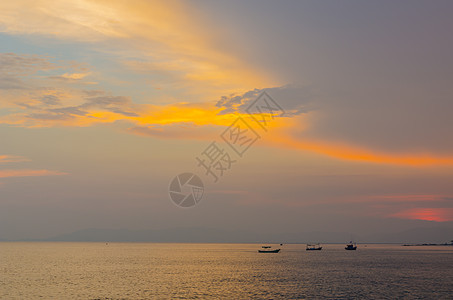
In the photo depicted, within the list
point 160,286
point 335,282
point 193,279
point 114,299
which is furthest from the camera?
point 193,279

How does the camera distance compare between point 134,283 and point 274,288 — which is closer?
point 274,288

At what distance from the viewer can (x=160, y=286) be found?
112m

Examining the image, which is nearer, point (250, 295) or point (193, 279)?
point (250, 295)

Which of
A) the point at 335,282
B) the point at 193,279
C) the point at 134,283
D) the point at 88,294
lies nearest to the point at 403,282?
the point at 335,282

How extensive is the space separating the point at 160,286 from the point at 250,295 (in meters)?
26.9

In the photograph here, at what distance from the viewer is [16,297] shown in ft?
303

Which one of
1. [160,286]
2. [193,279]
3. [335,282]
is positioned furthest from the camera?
[193,279]

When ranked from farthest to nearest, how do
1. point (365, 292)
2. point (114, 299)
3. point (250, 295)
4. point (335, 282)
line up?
1. point (335, 282)
2. point (365, 292)
3. point (250, 295)
4. point (114, 299)

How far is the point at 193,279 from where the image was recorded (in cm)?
13062

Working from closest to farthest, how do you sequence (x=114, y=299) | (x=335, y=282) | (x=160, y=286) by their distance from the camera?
(x=114, y=299)
(x=160, y=286)
(x=335, y=282)

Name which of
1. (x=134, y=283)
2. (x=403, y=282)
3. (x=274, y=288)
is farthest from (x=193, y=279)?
(x=403, y=282)

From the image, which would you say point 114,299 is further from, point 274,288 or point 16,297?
point 274,288

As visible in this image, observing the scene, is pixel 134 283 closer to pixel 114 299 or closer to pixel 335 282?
pixel 114 299

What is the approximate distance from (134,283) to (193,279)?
18827 millimetres
